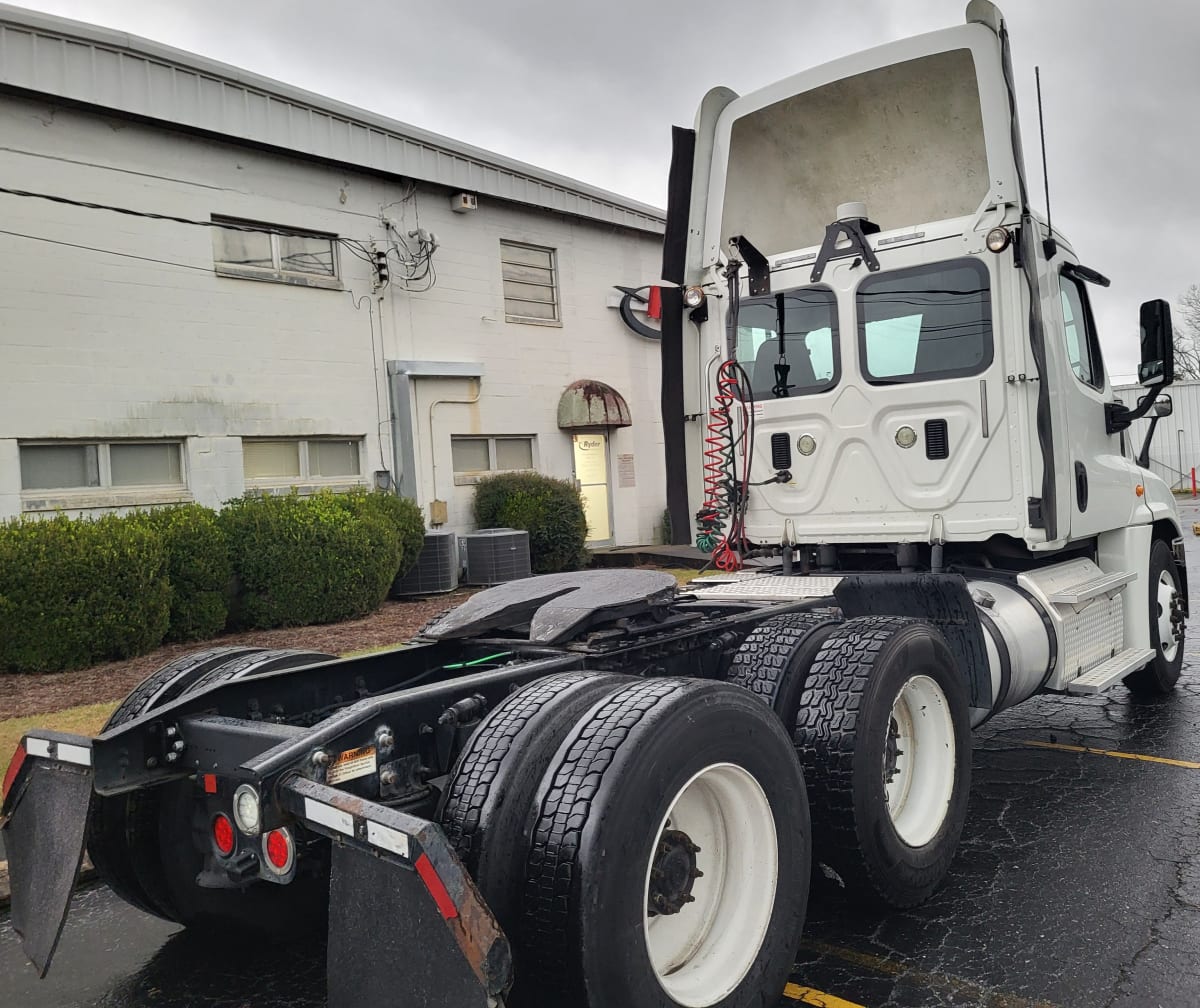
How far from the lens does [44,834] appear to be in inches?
117

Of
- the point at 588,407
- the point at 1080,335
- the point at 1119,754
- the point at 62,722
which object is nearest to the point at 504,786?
the point at 1119,754

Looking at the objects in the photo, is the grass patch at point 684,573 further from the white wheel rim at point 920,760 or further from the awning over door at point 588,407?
the white wheel rim at point 920,760

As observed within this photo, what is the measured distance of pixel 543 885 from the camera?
2406 millimetres

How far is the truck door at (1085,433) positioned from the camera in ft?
18.0

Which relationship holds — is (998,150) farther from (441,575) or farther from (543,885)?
(441,575)

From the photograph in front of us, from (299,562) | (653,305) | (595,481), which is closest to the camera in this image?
(299,562)

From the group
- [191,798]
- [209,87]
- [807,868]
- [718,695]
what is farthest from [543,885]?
[209,87]

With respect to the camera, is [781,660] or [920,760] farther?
[920,760]

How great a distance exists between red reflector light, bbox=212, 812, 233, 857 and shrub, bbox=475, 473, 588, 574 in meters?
11.4

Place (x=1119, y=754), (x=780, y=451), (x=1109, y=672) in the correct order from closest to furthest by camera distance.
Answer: (x=1109, y=672)
(x=1119, y=754)
(x=780, y=451)

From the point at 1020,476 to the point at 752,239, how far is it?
222 cm

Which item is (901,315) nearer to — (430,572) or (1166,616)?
(1166,616)

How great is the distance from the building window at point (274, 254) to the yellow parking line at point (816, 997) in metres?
11.2

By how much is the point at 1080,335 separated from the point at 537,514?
9155 mm
